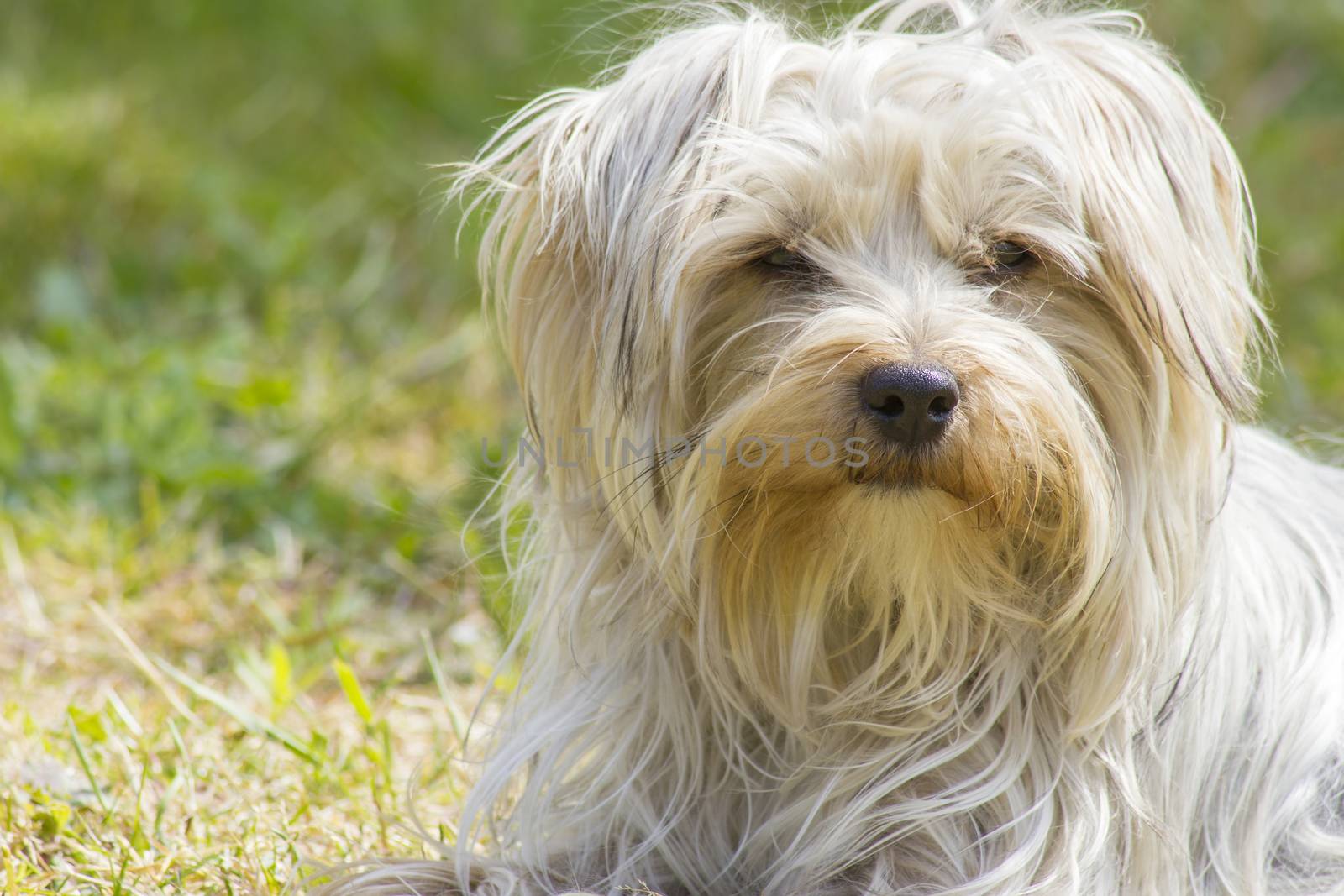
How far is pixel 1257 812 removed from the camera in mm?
2447

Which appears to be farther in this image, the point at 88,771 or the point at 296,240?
the point at 296,240

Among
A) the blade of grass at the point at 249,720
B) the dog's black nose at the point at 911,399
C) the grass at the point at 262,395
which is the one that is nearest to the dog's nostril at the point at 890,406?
the dog's black nose at the point at 911,399

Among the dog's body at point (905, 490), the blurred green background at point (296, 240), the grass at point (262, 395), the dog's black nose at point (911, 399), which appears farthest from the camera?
the blurred green background at point (296, 240)

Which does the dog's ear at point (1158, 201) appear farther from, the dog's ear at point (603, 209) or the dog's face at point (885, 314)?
the dog's ear at point (603, 209)

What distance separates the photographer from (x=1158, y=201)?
7.39 feet

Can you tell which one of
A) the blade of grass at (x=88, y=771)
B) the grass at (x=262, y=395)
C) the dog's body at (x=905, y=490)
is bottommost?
the grass at (x=262, y=395)

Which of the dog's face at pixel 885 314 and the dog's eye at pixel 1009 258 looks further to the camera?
the dog's eye at pixel 1009 258

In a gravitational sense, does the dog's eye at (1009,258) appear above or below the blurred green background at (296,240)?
above

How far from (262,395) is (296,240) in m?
0.97

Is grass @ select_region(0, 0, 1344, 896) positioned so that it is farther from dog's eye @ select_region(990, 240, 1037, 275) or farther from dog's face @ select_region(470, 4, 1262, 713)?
Answer: dog's eye @ select_region(990, 240, 1037, 275)

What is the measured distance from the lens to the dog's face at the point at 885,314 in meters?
2.14

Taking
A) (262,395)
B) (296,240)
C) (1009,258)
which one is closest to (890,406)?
(1009,258)

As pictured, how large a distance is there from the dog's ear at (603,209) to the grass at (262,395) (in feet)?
2.75

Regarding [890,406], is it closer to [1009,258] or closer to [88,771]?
[1009,258]
